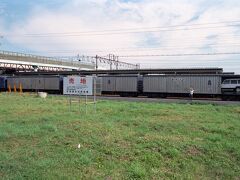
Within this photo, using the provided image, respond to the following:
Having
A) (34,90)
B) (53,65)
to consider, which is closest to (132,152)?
(34,90)

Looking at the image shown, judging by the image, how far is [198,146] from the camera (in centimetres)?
899

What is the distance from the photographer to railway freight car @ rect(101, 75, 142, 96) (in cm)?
4541

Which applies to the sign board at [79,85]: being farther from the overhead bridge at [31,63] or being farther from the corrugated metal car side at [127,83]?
the overhead bridge at [31,63]

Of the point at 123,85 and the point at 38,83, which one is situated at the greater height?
the point at 38,83

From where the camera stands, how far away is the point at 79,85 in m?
17.1

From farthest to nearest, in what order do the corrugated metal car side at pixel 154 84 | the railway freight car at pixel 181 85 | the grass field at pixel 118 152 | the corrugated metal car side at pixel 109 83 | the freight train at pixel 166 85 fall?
1. the corrugated metal car side at pixel 109 83
2. the corrugated metal car side at pixel 154 84
3. the railway freight car at pixel 181 85
4. the freight train at pixel 166 85
5. the grass field at pixel 118 152

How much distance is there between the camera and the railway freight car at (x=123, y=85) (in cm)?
4541

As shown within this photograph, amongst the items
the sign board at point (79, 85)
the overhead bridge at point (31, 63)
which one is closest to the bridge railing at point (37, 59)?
the overhead bridge at point (31, 63)

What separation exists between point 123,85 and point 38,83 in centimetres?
1731

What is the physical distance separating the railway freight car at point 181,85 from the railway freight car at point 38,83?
15.9 meters

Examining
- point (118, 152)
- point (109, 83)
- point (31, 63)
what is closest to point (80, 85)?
point (118, 152)

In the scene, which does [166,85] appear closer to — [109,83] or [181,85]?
[181,85]

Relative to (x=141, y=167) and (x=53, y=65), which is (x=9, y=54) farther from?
(x=141, y=167)

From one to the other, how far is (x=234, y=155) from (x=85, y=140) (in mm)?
4129
